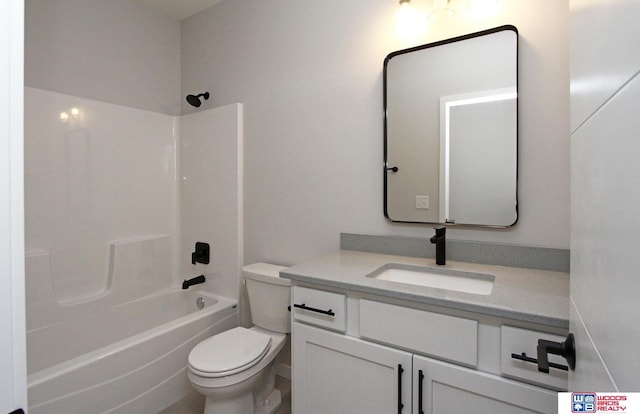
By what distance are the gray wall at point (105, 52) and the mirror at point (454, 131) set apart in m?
1.93

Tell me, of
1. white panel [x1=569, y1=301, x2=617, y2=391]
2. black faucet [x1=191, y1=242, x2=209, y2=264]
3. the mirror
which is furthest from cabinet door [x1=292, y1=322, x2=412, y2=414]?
black faucet [x1=191, y1=242, x2=209, y2=264]

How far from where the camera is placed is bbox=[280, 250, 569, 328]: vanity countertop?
0.90m

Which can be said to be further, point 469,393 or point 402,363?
point 402,363

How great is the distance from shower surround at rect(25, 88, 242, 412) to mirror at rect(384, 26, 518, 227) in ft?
3.92

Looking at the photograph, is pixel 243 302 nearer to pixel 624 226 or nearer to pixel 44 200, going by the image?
pixel 44 200

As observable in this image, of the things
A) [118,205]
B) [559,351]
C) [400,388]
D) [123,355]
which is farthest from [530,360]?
[118,205]

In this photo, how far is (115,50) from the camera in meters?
2.24

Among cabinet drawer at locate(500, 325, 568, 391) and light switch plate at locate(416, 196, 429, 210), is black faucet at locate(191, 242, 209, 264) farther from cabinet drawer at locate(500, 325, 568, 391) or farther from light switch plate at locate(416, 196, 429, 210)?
cabinet drawer at locate(500, 325, 568, 391)

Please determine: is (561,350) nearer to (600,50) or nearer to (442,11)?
(600,50)

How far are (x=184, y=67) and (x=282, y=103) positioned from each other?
1.21m

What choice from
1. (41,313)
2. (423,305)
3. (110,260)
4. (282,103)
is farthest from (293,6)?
(41,313)

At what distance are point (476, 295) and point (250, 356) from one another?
1.11 meters

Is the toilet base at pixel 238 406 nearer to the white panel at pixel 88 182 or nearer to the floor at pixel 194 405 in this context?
the floor at pixel 194 405

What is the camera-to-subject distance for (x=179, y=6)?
7.97 ft
